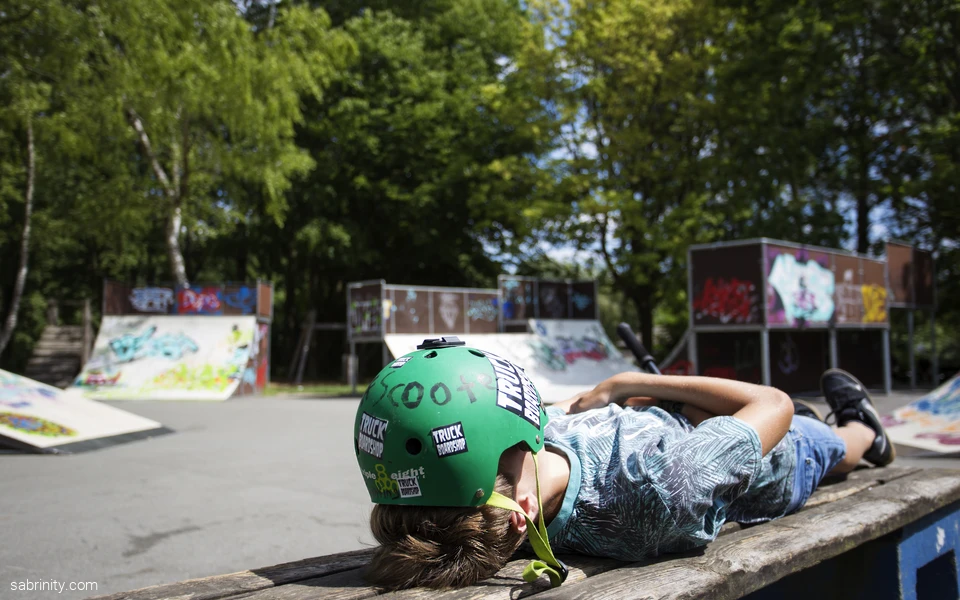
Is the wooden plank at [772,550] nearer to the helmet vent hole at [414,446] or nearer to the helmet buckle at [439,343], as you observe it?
the helmet vent hole at [414,446]

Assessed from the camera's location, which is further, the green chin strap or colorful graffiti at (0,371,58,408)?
colorful graffiti at (0,371,58,408)

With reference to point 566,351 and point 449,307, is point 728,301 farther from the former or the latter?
point 449,307

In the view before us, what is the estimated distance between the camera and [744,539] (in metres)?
2.21

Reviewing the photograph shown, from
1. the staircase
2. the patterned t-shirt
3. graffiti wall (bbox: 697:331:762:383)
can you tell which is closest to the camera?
the patterned t-shirt

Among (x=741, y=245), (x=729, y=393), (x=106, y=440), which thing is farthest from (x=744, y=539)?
(x=741, y=245)

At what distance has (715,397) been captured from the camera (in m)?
2.39

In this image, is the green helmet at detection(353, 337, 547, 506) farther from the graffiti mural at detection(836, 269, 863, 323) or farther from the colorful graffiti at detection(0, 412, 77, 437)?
the graffiti mural at detection(836, 269, 863, 323)

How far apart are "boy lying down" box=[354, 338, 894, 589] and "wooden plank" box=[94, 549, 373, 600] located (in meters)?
0.27

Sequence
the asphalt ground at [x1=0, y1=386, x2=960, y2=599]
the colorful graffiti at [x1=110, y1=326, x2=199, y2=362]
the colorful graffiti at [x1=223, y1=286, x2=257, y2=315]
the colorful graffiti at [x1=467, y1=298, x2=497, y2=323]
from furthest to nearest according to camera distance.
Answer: the colorful graffiti at [x1=467, y1=298, x2=497, y2=323] < the colorful graffiti at [x1=223, y1=286, x2=257, y2=315] < the colorful graffiti at [x1=110, y1=326, x2=199, y2=362] < the asphalt ground at [x1=0, y1=386, x2=960, y2=599]

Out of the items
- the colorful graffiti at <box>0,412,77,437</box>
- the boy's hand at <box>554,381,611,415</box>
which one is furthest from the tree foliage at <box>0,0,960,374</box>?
the boy's hand at <box>554,381,611,415</box>

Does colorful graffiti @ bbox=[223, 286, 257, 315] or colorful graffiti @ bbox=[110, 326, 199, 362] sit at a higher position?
colorful graffiti @ bbox=[223, 286, 257, 315]

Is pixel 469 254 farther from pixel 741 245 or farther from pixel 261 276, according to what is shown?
pixel 741 245

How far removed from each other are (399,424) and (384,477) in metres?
0.14

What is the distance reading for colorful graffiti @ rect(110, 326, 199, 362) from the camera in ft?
56.5
